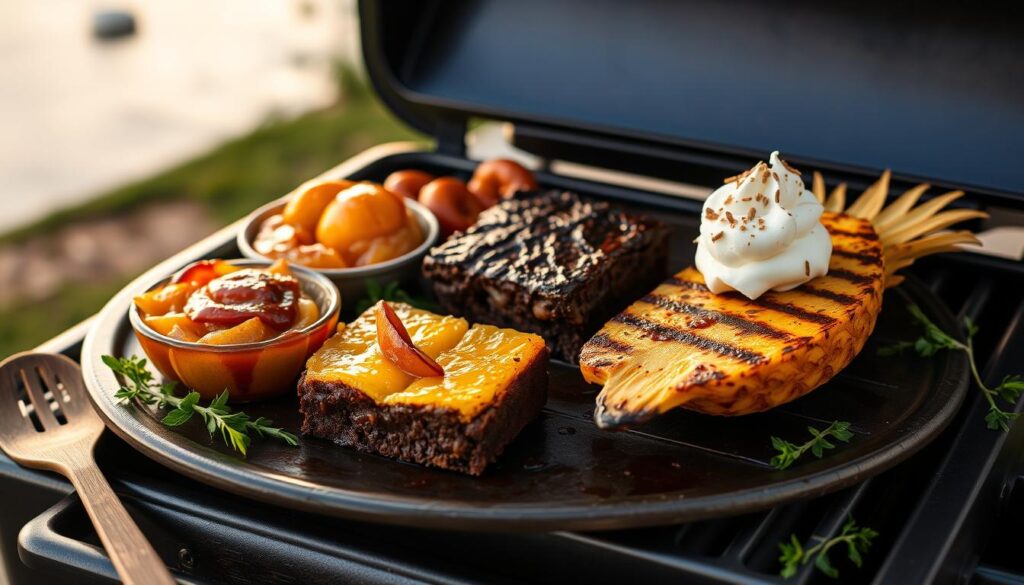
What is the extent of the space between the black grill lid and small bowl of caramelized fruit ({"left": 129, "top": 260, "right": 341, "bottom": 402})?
104cm

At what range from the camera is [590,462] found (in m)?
1.87

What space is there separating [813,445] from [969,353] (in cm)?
49

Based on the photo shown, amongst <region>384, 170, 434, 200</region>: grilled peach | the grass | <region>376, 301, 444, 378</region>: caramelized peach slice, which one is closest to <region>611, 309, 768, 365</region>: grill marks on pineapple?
<region>376, 301, 444, 378</region>: caramelized peach slice

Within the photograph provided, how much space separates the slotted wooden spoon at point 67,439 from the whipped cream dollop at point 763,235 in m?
1.15

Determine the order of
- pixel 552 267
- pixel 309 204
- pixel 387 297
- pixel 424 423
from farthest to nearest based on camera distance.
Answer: pixel 309 204, pixel 387 297, pixel 552 267, pixel 424 423

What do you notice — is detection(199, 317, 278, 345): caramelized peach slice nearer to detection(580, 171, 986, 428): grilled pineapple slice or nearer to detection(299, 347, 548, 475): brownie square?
detection(299, 347, 548, 475): brownie square

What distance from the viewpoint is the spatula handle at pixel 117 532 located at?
5.33ft

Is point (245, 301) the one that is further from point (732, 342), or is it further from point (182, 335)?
point (732, 342)

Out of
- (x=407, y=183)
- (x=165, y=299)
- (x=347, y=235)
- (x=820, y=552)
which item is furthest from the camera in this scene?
(x=407, y=183)

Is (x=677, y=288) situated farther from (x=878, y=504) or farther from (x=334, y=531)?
(x=334, y=531)

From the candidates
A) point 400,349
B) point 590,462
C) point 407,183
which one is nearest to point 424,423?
point 400,349

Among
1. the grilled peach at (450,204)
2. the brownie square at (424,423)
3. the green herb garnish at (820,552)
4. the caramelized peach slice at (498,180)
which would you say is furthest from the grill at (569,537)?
the caramelized peach slice at (498,180)

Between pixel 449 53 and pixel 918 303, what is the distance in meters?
1.51

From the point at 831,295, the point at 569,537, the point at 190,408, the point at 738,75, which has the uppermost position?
the point at 738,75
